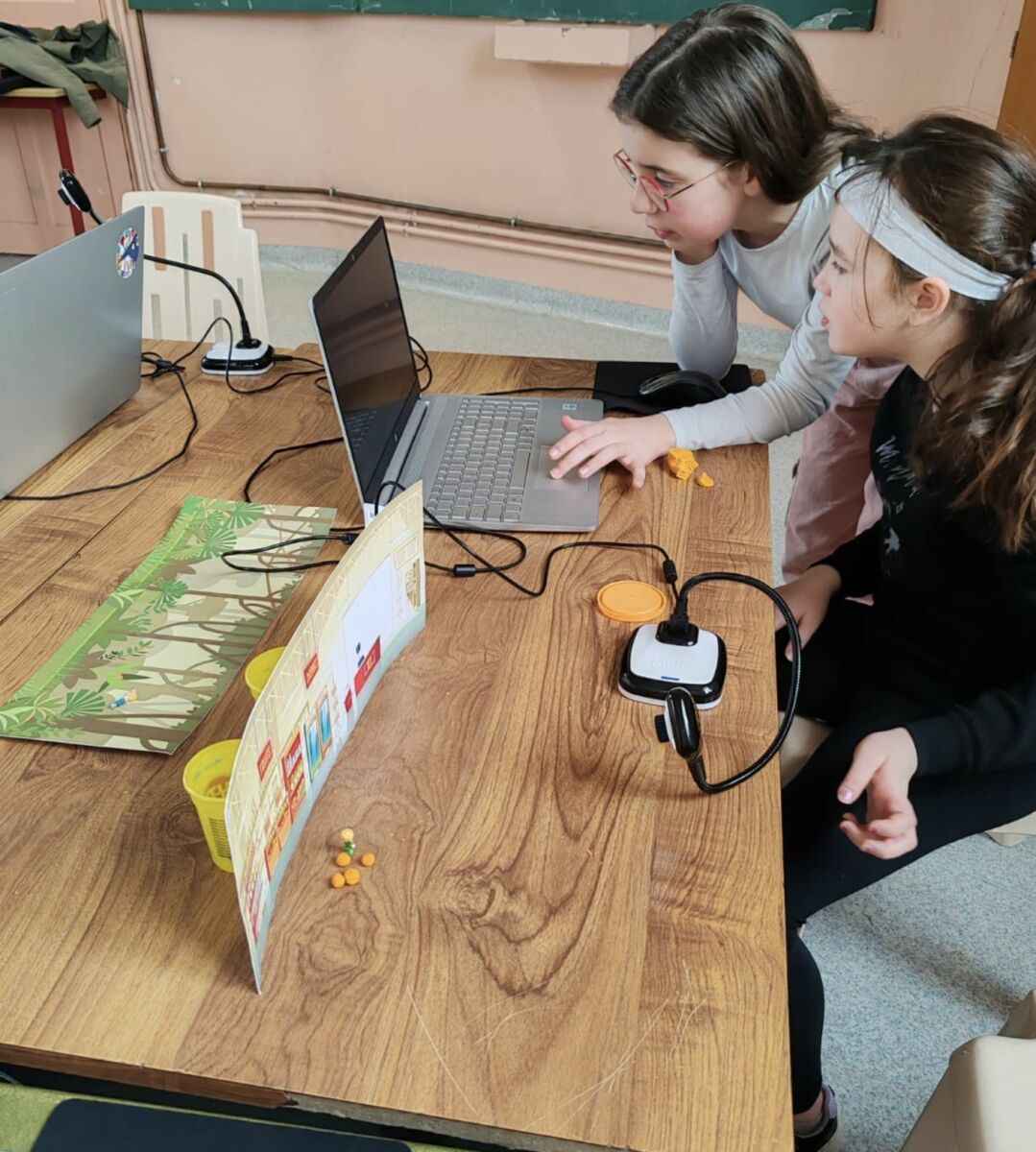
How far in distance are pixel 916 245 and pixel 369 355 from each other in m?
0.59

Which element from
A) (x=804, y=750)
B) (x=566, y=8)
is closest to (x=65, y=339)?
(x=804, y=750)

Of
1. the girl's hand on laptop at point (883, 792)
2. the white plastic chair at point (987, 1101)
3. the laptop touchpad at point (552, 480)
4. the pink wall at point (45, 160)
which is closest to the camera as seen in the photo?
the white plastic chair at point (987, 1101)

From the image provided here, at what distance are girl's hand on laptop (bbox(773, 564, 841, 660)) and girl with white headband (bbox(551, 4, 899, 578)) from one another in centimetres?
19

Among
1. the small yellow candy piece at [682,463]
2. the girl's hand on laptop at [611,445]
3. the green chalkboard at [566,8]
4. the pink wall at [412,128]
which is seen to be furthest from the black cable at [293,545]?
the pink wall at [412,128]

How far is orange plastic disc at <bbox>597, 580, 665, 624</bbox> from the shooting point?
37.4 inches

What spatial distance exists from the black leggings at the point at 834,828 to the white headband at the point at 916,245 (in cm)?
47

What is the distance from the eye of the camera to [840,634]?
4.27 ft

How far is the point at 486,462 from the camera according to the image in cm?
122

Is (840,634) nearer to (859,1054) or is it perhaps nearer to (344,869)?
(859,1054)

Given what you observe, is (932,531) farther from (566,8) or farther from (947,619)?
(566,8)

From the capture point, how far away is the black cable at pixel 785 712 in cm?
76

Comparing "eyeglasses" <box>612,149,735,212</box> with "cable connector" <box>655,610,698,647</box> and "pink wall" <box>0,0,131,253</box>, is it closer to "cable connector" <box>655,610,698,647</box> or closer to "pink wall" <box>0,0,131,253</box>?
"cable connector" <box>655,610,698,647</box>

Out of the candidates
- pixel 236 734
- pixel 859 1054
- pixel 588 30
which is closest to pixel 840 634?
pixel 859 1054

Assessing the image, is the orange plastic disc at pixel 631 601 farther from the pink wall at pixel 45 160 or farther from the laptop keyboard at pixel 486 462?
the pink wall at pixel 45 160
